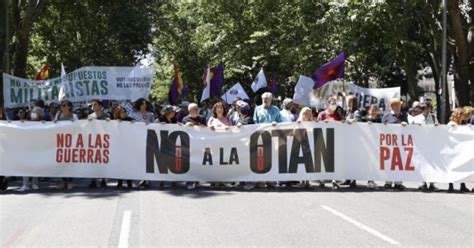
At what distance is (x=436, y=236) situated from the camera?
306 inches

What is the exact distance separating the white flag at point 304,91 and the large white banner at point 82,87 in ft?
14.9

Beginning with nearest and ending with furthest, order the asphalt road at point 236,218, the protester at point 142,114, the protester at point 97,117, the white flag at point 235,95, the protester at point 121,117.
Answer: the asphalt road at point 236,218 < the protester at point 97,117 < the protester at point 121,117 < the protester at point 142,114 < the white flag at point 235,95

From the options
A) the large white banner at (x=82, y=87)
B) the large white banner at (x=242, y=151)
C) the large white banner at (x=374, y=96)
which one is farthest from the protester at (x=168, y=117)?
the large white banner at (x=374, y=96)

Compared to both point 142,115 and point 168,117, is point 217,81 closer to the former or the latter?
point 142,115

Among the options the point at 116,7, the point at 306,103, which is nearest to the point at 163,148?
the point at 306,103

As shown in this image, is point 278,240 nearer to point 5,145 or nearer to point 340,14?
point 5,145

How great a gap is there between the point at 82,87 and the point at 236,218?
852 cm

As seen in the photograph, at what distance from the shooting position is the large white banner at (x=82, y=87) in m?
16.0

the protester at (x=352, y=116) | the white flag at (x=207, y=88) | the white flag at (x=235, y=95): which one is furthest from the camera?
the white flag at (x=235, y=95)

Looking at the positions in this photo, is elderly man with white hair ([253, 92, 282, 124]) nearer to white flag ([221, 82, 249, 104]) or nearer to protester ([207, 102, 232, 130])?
A: protester ([207, 102, 232, 130])

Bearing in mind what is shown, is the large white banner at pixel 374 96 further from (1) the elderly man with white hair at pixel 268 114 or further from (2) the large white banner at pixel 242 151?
(1) the elderly man with white hair at pixel 268 114

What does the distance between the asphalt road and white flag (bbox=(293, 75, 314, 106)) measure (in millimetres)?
6293

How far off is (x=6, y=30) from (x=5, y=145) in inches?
334

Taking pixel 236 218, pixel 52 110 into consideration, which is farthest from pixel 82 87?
pixel 236 218
